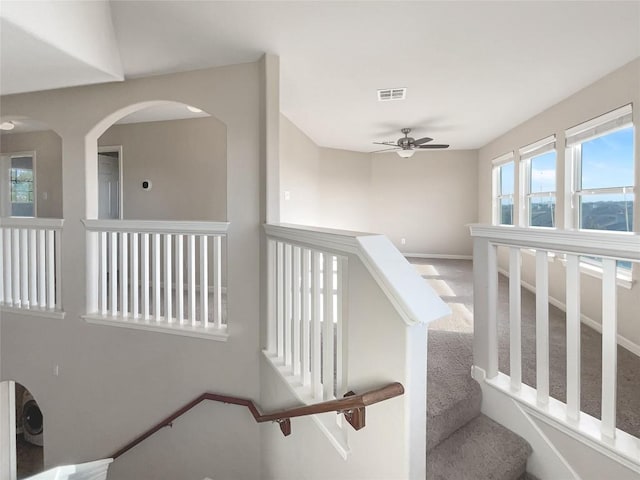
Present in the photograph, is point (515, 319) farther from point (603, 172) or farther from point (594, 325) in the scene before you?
point (603, 172)

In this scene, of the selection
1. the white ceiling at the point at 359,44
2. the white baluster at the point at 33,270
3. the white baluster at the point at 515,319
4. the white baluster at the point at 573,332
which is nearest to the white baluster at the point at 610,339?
the white baluster at the point at 573,332

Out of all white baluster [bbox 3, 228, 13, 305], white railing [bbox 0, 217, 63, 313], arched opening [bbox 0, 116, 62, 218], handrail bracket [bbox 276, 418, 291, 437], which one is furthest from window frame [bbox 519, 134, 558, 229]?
arched opening [bbox 0, 116, 62, 218]

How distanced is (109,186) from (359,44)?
4.70m

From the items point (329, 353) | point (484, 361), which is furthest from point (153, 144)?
point (484, 361)

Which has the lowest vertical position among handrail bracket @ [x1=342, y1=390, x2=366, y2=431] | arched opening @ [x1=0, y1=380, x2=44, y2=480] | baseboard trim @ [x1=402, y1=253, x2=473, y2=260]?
arched opening @ [x1=0, y1=380, x2=44, y2=480]

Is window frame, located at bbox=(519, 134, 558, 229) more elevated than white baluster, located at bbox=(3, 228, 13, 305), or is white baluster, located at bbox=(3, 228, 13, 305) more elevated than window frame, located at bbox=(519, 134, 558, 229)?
window frame, located at bbox=(519, 134, 558, 229)

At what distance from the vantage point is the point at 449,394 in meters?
1.93

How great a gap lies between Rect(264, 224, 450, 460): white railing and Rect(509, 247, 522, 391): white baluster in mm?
846

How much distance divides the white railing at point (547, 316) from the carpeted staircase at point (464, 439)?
0.19 meters

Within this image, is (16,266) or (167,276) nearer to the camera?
(167,276)

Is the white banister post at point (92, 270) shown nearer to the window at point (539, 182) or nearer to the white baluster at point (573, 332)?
the white baluster at point (573, 332)

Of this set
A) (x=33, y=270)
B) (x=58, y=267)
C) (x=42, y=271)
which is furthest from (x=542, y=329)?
(x=33, y=270)

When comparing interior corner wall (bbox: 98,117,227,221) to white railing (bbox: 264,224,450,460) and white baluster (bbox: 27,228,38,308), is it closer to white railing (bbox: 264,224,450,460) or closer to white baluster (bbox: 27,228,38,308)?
white baluster (bbox: 27,228,38,308)

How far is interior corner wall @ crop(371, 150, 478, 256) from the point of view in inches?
286
